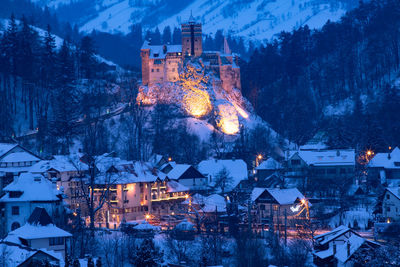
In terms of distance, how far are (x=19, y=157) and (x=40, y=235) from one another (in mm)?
29054

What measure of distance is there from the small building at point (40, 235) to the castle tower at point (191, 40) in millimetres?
73628

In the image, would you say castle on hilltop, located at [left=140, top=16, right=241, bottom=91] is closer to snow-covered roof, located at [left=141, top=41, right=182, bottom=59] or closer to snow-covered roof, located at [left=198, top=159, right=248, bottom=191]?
snow-covered roof, located at [left=141, top=41, right=182, bottom=59]

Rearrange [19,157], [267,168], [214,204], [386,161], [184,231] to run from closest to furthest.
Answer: [184,231] → [214,204] → [19,157] → [386,161] → [267,168]

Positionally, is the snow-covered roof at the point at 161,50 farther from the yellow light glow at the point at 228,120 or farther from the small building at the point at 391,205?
the small building at the point at 391,205

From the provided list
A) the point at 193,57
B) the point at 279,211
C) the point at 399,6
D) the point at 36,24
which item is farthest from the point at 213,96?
the point at 36,24

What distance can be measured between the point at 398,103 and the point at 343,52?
905 inches

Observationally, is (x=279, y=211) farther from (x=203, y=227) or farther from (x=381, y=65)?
(x=381, y=65)

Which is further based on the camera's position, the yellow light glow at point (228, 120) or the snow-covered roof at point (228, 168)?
the yellow light glow at point (228, 120)

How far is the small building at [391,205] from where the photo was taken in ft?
222

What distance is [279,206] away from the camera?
72.5 metres

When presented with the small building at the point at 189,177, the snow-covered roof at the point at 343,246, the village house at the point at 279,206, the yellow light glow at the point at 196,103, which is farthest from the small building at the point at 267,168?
the snow-covered roof at the point at 343,246

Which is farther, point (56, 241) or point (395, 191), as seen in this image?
point (395, 191)

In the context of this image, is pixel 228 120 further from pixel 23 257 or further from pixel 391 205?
pixel 23 257

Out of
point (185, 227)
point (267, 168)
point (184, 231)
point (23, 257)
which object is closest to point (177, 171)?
point (267, 168)
